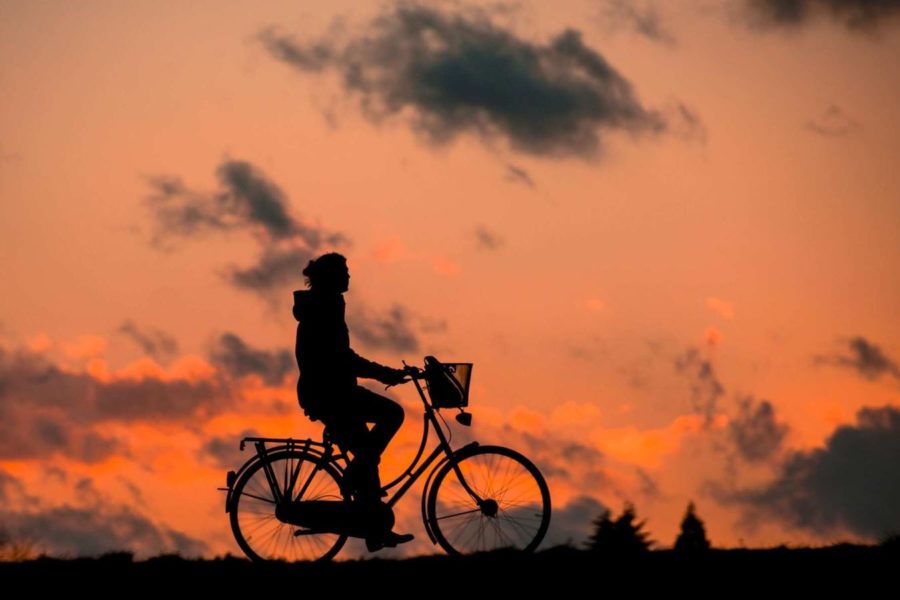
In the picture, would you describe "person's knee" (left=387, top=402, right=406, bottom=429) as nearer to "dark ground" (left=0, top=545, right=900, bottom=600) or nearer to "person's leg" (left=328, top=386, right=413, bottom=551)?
"person's leg" (left=328, top=386, right=413, bottom=551)

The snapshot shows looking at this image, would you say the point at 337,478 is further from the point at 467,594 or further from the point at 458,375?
the point at 467,594

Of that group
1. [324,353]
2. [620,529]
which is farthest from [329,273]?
[620,529]

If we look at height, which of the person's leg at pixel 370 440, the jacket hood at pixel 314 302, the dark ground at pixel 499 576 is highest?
the jacket hood at pixel 314 302

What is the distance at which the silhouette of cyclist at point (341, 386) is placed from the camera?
11.6m

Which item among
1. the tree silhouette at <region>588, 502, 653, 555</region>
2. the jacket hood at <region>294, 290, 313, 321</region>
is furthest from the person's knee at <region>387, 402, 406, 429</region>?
the tree silhouette at <region>588, 502, 653, 555</region>

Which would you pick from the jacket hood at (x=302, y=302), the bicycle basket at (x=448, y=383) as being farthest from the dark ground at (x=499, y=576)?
the jacket hood at (x=302, y=302)

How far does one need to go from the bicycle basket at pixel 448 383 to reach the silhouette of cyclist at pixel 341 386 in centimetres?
30

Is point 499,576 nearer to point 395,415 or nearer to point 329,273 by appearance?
point 395,415

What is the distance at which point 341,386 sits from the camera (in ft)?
38.4

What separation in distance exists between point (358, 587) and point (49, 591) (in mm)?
2557

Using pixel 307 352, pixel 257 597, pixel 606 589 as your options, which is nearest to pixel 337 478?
pixel 307 352

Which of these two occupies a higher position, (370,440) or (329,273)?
(329,273)

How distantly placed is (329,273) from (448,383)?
4.95ft

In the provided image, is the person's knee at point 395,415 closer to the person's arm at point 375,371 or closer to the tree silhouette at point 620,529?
the person's arm at point 375,371
